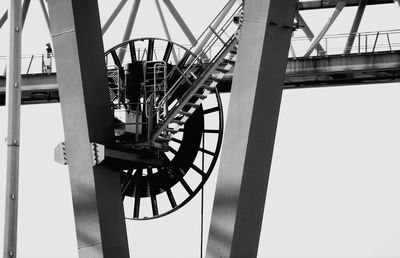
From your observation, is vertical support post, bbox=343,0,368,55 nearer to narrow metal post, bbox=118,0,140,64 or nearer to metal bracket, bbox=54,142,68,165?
narrow metal post, bbox=118,0,140,64

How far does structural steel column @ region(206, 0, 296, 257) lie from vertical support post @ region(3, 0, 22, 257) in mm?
5829

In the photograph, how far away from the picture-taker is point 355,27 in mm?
46750

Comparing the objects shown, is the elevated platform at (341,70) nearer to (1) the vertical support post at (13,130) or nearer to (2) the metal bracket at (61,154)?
(1) the vertical support post at (13,130)

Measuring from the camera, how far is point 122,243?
21.0 m

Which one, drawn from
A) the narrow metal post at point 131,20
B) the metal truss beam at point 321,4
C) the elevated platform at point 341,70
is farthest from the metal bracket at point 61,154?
the metal truss beam at point 321,4

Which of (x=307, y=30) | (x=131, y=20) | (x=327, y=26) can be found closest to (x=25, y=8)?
(x=131, y=20)

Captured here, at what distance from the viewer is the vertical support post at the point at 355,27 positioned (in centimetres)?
4631

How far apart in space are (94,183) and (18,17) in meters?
5.64

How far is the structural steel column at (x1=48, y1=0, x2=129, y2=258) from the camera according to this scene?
20281mm

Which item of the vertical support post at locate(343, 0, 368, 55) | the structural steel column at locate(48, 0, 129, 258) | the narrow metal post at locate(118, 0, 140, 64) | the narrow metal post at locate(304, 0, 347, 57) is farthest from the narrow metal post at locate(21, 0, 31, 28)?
the structural steel column at locate(48, 0, 129, 258)

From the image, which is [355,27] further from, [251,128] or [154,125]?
[251,128]

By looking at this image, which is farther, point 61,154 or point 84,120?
point 61,154

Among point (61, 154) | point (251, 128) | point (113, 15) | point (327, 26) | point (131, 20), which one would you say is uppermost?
point (327, 26)

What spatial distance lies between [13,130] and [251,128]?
7.18m
